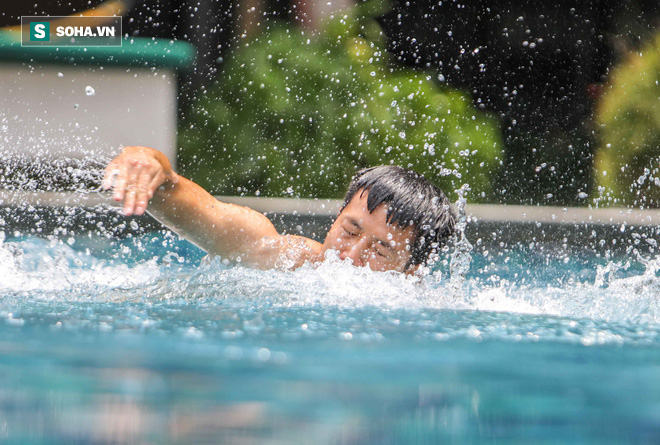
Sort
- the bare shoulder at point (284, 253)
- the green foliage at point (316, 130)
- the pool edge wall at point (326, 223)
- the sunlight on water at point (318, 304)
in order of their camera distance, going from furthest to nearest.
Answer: the green foliage at point (316, 130) < the pool edge wall at point (326, 223) < the bare shoulder at point (284, 253) < the sunlight on water at point (318, 304)

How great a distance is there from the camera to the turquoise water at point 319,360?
4.25 feet

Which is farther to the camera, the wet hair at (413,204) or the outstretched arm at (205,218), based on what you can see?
the wet hair at (413,204)

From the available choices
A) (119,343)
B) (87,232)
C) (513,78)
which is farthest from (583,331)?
(513,78)

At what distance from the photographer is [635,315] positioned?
7.86ft

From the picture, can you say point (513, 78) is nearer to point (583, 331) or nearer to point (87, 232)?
point (87, 232)

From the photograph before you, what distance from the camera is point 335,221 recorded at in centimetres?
309

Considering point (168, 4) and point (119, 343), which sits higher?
point (168, 4)

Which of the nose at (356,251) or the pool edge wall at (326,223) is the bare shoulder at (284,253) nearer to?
the nose at (356,251)

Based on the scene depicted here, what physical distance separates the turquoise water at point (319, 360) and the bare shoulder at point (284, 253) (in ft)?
0.54

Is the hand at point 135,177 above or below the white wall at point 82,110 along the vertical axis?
below

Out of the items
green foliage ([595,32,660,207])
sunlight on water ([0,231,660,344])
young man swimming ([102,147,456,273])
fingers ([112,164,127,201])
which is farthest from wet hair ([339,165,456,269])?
green foliage ([595,32,660,207])

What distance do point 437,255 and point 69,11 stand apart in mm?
5239

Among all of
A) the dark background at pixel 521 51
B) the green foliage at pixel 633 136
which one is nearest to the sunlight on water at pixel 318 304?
the green foliage at pixel 633 136

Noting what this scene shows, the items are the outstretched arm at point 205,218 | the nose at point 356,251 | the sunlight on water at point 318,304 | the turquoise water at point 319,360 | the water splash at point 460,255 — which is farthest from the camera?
the water splash at point 460,255
